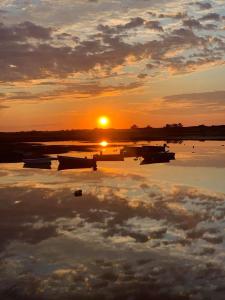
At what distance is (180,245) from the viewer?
16047mm

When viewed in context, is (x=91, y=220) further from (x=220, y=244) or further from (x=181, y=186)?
(x=181, y=186)

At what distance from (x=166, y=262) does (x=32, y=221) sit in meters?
8.02

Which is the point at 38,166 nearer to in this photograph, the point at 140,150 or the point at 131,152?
the point at 131,152

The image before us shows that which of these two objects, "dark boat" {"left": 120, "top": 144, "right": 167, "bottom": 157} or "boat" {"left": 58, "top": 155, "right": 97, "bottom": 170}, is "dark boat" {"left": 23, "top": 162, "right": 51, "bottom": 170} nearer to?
"boat" {"left": 58, "top": 155, "right": 97, "bottom": 170}

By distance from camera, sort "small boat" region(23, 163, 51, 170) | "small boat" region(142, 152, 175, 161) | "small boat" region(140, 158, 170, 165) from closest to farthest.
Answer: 1. "small boat" region(23, 163, 51, 170)
2. "small boat" region(140, 158, 170, 165)
3. "small boat" region(142, 152, 175, 161)

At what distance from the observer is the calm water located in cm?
1246

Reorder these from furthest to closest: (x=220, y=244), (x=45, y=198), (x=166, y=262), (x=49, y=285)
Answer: (x=45, y=198) < (x=220, y=244) < (x=166, y=262) < (x=49, y=285)

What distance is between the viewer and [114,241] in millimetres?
16703

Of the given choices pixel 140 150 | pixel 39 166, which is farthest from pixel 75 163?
pixel 140 150

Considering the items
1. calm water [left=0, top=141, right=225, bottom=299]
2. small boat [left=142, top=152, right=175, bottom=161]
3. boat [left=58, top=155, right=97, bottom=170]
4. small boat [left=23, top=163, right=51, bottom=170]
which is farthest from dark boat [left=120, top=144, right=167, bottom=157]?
calm water [left=0, top=141, right=225, bottom=299]

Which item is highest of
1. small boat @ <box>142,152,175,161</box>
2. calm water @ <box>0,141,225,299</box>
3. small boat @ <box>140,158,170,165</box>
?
small boat @ <box>142,152,175,161</box>

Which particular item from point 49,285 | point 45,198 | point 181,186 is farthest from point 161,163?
point 49,285

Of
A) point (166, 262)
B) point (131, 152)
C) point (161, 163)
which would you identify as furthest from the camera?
point (131, 152)

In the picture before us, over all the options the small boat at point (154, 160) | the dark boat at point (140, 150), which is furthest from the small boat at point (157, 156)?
the dark boat at point (140, 150)
